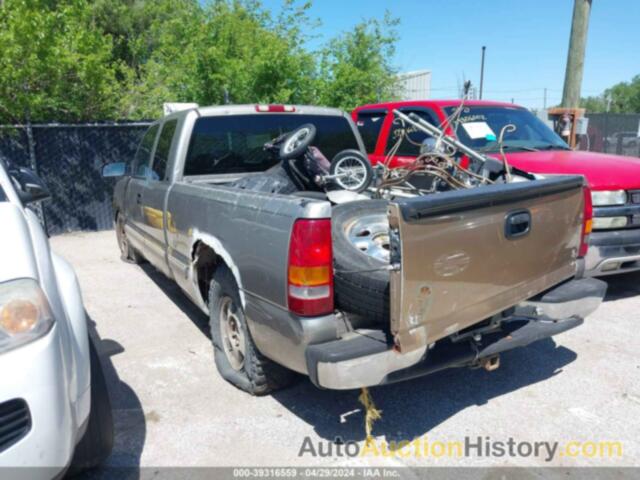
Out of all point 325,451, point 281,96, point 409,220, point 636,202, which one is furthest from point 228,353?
point 281,96

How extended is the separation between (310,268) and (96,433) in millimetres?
1373

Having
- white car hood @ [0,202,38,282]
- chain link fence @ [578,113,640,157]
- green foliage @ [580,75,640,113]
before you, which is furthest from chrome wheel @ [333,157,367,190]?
green foliage @ [580,75,640,113]

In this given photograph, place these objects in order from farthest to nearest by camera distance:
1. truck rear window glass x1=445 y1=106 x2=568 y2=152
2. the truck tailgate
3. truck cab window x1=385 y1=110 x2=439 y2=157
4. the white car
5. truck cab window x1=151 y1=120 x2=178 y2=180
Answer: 1. truck cab window x1=385 y1=110 x2=439 y2=157
2. truck rear window glass x1=445 y1=106 x2=568 y2=152
3. truck cab window x1=151 y1=120 x2=178 y2=180
4. the truck tailgate
5. the white car

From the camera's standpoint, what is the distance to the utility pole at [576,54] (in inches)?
A: 397

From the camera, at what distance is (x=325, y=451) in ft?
9.89

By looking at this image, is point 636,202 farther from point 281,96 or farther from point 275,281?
point 281,96

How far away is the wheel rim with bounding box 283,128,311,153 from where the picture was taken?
4211mm

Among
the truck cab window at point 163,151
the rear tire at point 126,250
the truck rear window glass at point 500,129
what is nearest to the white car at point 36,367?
the truck cab window at point 163,151

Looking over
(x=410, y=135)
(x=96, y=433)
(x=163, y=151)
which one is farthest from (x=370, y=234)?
(x=410, y=135)

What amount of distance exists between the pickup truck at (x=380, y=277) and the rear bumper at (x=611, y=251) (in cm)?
136

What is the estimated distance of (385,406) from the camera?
3.49 m

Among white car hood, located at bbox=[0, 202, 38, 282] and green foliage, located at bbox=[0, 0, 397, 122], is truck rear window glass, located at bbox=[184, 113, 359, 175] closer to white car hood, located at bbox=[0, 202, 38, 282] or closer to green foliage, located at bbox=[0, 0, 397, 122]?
white car hood, located at bbox=[0, 202, 38, 282]

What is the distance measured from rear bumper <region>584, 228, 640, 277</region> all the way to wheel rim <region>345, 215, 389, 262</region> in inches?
104

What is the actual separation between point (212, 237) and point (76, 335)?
4.43ft
